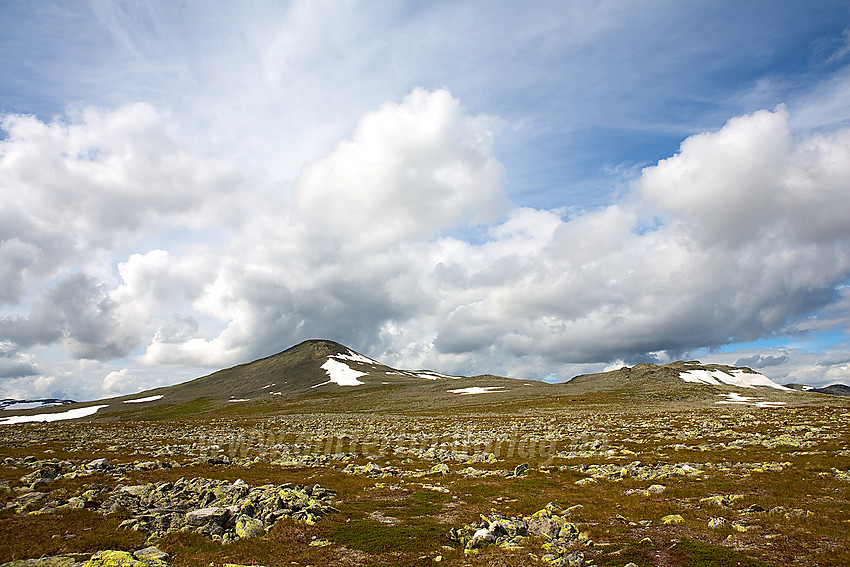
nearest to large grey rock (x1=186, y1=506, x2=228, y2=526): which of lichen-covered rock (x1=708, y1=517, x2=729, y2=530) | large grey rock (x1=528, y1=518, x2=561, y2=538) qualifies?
large grey rock (x1=528, y1=518, x2=561, y2=538)

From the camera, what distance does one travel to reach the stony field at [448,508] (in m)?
15.8

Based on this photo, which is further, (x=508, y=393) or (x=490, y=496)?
(x=508, y=393)

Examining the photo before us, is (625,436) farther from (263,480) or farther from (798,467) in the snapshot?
(263,480)

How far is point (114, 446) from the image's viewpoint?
4944 centimetres

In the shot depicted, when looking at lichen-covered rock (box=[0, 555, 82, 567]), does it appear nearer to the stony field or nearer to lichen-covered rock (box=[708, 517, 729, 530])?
the stony field

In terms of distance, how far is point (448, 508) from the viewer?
75.2 feet

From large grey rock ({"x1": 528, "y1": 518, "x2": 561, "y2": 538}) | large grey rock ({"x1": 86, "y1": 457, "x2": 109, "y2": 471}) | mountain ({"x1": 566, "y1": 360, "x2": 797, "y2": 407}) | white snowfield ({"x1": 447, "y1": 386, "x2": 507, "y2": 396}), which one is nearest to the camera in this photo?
large grey rock ({"x1": 528, "y1": 518, "x2": 561, "y2": 538})

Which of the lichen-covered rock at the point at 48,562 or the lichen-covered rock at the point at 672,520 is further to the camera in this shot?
the lichen-covered rock at the point at 672,520

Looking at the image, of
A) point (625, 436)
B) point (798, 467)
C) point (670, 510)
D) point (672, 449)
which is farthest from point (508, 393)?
point (670, 510)

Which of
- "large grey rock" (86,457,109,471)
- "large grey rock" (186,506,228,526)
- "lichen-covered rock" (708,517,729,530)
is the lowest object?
"lichen-covered rock" (708,517,729,530)

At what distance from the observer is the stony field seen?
15805mm

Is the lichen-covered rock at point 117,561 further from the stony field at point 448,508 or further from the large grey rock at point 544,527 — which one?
the large grey rock at point 544,527

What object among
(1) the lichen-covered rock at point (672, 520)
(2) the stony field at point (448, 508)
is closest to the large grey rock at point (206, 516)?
(2) the stony field at point (448, 508)

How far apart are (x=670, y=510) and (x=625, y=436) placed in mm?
32250
